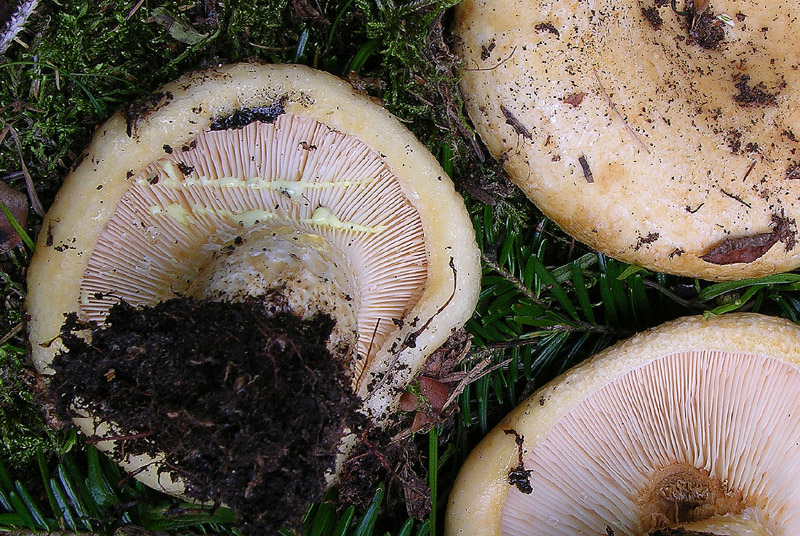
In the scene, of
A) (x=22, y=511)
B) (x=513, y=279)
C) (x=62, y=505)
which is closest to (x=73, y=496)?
(x=62, y=505)

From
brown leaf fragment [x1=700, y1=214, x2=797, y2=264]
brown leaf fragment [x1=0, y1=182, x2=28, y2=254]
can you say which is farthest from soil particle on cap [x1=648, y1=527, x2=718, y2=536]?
brown leaf fragment [x1=0, y1=182, x2=28, y2=254]

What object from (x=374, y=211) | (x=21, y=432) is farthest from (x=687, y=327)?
(x=21, y=432)

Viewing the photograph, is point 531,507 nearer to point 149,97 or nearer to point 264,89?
point 264,89

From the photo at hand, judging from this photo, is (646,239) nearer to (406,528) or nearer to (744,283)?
(744,283)

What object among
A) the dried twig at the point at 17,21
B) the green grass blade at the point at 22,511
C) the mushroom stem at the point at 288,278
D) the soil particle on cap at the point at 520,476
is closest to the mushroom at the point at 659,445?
the soil particle on cap at the point at 520,476

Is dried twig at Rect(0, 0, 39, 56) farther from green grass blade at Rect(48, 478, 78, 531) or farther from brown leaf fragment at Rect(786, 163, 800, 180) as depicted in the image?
brown leaf fragment at Rect(786, 163, 800, 180)

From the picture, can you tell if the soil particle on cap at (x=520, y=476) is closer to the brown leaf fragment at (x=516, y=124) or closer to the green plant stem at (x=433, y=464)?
the green plant stem at (x=433, y=464)
